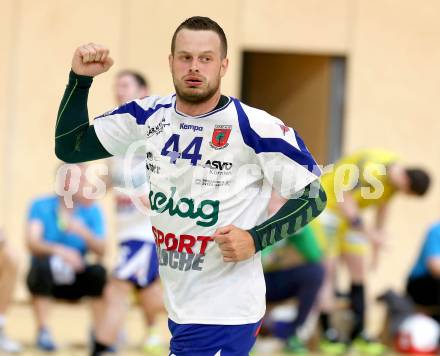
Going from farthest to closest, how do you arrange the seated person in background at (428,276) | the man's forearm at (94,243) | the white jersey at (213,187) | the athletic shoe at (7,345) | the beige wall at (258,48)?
the beige wall at (258,48), the seated person in background at (428,276), the man's forearm at (94,243), the athletic shoe at (7,345), the white jersey at (213,187)

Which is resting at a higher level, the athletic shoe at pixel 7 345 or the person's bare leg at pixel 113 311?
the person's bare leg at pixel 113 311

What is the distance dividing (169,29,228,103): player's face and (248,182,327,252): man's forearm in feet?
1.66

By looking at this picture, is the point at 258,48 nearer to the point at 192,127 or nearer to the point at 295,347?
the point at 295,347

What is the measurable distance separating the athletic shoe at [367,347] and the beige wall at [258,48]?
2338mm

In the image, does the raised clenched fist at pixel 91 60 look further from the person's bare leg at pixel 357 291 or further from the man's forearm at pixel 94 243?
the person's bare leg at pixel 357 291

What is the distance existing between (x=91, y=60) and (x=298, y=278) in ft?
15.8

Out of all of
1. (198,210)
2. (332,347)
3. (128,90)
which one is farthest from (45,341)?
(198,210)

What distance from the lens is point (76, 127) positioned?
395cm

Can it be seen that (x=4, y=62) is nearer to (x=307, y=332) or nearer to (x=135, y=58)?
(x=135, y=58)

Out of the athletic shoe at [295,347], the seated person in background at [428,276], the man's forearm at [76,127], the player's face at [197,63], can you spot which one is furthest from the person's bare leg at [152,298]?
the player's face at [197,63]

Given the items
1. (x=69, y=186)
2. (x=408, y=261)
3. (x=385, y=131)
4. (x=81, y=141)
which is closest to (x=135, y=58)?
(x=385, y=131)

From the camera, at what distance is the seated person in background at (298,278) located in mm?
8305

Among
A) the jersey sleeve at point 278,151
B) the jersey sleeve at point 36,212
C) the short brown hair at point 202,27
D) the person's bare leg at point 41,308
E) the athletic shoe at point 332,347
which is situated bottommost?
the athletic shoe at point 332,347

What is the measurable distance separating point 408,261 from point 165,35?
136 inches
